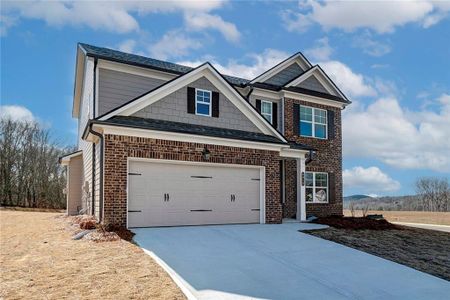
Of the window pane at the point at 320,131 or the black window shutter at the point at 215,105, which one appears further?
the window pane at the point at 320,131

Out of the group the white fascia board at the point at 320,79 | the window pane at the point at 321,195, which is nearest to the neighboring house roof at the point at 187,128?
the window pane at the point at 321,195

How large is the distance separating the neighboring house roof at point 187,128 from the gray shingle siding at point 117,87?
336cm

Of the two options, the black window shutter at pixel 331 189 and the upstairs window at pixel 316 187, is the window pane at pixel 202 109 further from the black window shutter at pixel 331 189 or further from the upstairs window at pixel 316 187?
the black window shutter at pixel 331 189

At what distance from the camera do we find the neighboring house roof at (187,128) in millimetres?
12219

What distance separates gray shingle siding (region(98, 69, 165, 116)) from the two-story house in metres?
0.04

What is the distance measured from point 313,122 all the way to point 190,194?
8992mm

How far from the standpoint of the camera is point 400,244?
12492 millimetres

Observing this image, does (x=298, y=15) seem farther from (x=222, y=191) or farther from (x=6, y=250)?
(x=6, y=250)

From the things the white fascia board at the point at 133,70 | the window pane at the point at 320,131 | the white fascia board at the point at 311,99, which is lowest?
the window pane at the point at 320,131

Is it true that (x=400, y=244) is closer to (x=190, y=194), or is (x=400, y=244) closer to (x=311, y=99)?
(x=190, y=194)

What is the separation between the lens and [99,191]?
40.4 ft

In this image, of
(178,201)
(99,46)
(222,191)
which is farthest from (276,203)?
(99,46)

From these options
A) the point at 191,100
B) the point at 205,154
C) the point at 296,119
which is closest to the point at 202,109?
the point at 191,100

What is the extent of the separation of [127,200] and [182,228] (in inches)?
77.2
